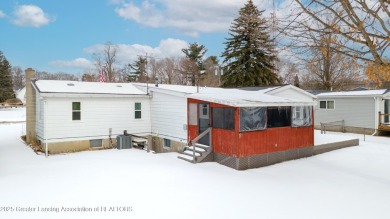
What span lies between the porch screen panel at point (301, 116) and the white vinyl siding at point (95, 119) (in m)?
9.03

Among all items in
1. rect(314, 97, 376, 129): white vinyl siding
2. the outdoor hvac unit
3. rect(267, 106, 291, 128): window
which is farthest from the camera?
rect(314, 97, 376, 129): white vinyl siding

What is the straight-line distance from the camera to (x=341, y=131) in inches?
1029

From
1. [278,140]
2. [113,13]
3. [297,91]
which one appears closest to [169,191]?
[278,140]

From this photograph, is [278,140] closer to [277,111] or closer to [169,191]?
[277,111]

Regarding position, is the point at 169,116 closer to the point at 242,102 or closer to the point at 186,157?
the point at 186,157

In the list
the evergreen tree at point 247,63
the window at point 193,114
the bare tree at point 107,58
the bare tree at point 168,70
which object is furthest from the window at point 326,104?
the bare tree at point 107,58

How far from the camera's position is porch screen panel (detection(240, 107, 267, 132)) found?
12145mm

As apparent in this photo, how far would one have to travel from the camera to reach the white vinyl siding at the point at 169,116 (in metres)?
15.5

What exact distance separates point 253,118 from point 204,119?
8.77 feet

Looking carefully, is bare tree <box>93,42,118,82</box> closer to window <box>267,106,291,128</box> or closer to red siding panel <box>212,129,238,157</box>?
red siding panel <box>212,129,238,157</box>

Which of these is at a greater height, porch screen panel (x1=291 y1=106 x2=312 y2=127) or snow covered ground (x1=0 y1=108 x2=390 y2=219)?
porch screen panel (x1=291 y1=106 x2=312 y2=127)

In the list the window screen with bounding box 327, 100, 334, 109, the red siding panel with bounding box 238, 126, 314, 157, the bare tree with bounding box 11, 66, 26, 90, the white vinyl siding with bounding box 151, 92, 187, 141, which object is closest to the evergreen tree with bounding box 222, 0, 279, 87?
the window screen with bounding box 327, 100, 334, 109

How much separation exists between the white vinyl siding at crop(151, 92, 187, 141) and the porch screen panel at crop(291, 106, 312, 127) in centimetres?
555

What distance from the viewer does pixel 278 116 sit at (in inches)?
532
